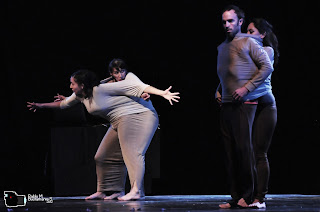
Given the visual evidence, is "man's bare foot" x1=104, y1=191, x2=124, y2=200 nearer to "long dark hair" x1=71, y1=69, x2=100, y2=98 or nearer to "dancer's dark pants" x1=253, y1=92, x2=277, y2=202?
"long dark hair" x1=71, y1=69, x2=100, y2=98

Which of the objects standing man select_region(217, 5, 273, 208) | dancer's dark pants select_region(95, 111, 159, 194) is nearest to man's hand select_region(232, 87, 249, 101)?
standing man select_region(217, 5, 273, 208)

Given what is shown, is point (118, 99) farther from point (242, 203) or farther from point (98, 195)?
point (242, 203)

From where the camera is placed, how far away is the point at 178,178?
5.70m

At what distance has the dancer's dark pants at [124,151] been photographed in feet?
14.6

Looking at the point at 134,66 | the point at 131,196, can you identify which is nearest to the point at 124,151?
the point at 131,196

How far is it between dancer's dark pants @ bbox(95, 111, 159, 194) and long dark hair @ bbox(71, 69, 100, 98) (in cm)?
31

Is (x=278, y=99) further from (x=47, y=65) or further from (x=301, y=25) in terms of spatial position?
(x=47, y=65)

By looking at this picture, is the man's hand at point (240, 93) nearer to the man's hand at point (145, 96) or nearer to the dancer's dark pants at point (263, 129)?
the dancer's dark pants at point (263, 129)

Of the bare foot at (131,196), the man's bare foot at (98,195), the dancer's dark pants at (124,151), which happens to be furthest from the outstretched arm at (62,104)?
the bare foot at (131,196)

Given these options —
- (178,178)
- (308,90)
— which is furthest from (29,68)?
(308,90)

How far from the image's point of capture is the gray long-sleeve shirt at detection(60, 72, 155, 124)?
442cm

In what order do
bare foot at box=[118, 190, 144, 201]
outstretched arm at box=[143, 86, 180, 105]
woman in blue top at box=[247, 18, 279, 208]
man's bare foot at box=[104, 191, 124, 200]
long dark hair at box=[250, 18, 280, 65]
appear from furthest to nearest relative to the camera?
man's bare foot at box=[104, 191, 124, 200] → bare foot at box=[118, 190, 144, 201] → outstretched arm at box=[143, 86, 180, 105] → long dark hair at box=[250, 18, 280, 65] → woman in blue top at box=[247, 18, 279, 208]

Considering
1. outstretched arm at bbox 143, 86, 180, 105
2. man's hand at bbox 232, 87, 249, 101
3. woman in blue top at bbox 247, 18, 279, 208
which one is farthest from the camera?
outstretched arm at bbox 143, 86, 180, 105

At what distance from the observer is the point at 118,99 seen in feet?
14.7
